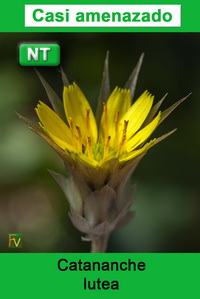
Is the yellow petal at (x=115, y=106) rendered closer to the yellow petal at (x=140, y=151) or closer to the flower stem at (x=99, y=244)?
the yellow petal at (x=140, y=151)

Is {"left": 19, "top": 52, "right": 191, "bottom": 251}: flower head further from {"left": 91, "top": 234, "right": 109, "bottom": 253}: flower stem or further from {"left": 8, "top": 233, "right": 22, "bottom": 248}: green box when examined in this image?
{"left": 8, "top": 233, "right": 22, "bottom": 248}: green box

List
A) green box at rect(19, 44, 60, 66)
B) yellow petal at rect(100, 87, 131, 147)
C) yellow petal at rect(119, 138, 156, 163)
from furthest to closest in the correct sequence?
green box at rect(19, 44, 60, 66)
yellow petal at rect(100, 87, 131, 147)
yellow petal at rect(119, 138, 156, 163)

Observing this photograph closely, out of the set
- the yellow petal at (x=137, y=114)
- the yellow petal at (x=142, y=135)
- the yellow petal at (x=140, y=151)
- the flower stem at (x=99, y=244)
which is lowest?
the flower stem at (x=99, y=244)

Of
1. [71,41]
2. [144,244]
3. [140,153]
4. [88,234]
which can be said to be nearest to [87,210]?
[88,234]

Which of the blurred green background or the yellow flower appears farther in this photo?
the blurred green background

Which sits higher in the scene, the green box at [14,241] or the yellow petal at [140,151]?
the yellow petal at [140,151]

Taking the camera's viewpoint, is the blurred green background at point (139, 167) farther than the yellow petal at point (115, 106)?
Yes

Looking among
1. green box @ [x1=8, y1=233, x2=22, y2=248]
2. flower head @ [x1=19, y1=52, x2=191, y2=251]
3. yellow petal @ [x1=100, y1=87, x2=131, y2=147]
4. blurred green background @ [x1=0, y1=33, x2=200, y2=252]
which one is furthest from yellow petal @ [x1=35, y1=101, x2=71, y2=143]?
green box @ [x1=8, y1=233, x2=22, y2=248]

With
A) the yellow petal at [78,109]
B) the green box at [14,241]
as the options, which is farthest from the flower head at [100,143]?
the green box at [14,241]
